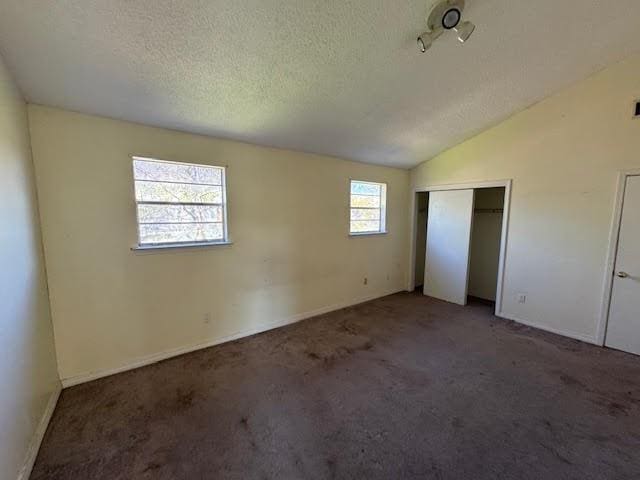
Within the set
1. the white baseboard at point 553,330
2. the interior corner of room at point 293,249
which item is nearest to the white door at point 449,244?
the interior corner of room at point 293,249

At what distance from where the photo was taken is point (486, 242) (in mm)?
4539

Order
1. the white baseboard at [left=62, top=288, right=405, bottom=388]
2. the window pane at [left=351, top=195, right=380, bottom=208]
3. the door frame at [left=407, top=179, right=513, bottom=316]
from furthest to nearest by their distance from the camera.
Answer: the window pane at [left=351, top=195, right=380, bottom=208] → the door frame at [left=407, top=179, right=513, bottom=316] → the white baseboard at [left=62, top=288, right=405, bottom=388]

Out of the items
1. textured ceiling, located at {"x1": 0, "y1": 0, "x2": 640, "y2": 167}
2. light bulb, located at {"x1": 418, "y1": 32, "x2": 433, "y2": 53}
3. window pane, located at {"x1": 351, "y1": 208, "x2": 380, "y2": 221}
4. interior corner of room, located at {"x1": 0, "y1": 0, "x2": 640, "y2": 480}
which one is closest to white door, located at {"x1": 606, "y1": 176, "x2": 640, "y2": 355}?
interior corner of room, located at {"x1": 0, "y1": 0, "x2": 640, "y2": 480}

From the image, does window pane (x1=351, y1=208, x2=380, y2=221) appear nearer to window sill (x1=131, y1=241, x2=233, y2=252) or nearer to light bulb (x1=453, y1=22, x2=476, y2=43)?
window sill (x1=131, y1=241, x2=233, y2=252)

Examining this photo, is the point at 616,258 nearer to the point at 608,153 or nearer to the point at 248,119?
the point at 608,153

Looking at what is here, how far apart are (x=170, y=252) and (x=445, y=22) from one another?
9.61 feet

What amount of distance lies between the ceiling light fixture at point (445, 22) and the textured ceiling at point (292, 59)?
0.23 feet

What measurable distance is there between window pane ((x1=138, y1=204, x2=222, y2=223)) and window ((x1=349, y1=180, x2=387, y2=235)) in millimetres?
2104

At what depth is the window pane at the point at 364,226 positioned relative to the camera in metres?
4.33

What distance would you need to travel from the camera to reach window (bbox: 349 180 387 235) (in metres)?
4.28

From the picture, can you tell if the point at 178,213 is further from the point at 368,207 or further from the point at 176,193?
the point at 368,207

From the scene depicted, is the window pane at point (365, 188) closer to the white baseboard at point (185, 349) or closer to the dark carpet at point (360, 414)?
the white baseboard at point (185, 349)

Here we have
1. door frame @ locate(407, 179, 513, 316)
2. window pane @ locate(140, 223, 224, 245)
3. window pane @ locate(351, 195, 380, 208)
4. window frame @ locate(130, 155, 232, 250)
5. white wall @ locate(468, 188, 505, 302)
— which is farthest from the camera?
white wall @ locate(468, 188, 505, 302)

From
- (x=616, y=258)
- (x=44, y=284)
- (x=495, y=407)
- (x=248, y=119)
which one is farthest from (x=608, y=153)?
(x=44, y=284)
